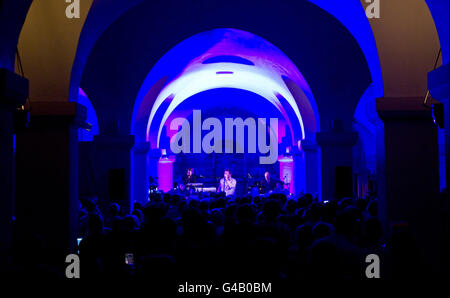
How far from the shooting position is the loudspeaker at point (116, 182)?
1044 centimetres

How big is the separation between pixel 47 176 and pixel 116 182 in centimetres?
469

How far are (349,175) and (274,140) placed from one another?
16332 mm

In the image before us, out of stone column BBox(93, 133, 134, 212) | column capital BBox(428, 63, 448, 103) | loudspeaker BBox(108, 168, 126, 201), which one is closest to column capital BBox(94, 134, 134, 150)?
stone column BBox(93, 133, 134, 212)

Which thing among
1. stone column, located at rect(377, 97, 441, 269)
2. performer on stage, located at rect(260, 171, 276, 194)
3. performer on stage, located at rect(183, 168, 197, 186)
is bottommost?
performer on stage, located at rect(260, 171, 276, 194)

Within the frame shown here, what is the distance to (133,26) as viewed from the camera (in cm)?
1042

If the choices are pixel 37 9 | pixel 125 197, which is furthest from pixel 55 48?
pixel 125 197

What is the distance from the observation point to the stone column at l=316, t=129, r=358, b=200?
36.0 feet

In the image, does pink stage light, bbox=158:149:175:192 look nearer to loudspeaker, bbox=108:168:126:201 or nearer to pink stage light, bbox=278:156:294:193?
pink stage light, bbox=278:156:294:193

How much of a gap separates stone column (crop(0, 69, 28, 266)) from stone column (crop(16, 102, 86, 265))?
2.03m

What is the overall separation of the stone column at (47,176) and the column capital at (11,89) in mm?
2006

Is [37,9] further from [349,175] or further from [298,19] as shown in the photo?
[349,175]

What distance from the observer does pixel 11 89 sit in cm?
365

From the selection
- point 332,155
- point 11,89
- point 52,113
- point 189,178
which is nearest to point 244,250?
point 11,89

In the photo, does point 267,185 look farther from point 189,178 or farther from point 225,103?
point 225,103
